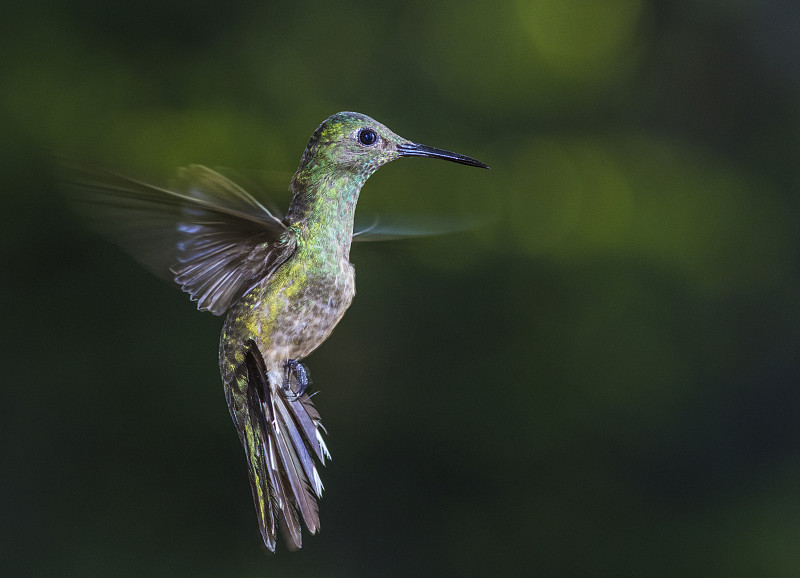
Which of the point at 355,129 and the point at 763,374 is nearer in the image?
the point at 355,129

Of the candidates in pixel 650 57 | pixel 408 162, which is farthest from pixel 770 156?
pixel 408 162

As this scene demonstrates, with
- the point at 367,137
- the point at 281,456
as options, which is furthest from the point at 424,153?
the point at 281,456

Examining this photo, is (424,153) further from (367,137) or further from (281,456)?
(281,456)

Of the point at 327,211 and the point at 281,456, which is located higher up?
the point at 327,211

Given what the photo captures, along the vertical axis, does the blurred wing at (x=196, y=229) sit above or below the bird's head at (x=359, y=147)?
below

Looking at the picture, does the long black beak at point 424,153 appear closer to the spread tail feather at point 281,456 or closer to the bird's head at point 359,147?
the bird's head at point 359,147

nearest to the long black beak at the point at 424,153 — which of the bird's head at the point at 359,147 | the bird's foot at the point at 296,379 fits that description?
the bird's head at the point at 359,147

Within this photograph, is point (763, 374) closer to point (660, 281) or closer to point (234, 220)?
point (660, 281)
